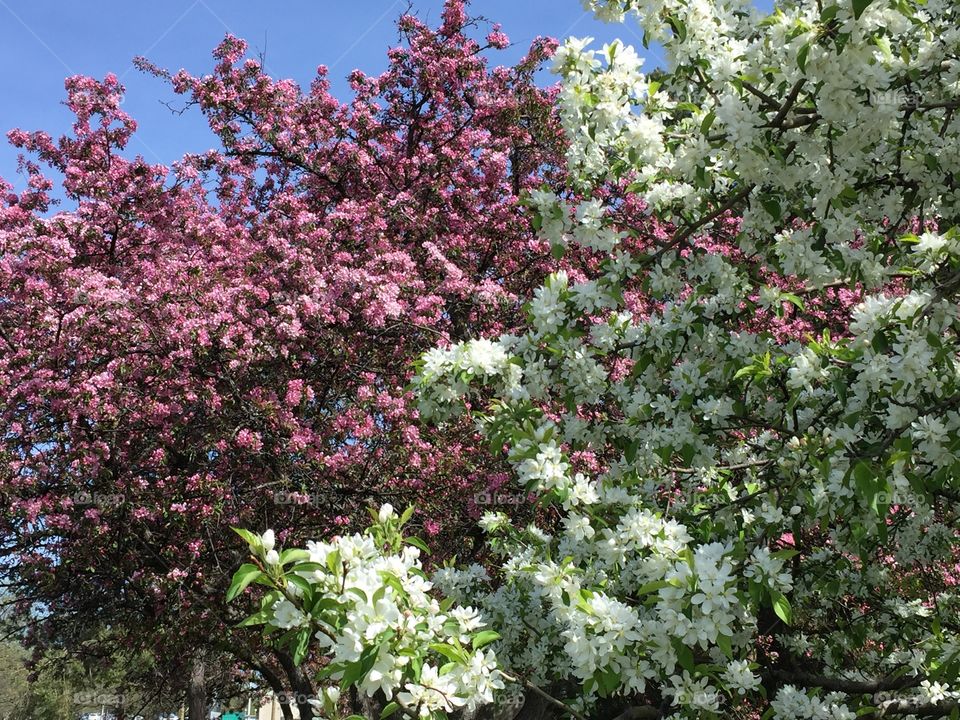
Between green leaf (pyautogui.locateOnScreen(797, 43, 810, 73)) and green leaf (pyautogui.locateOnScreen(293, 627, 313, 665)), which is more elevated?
green leaf (pyautogui.locateOnScreen(797, 43, 810, 73))

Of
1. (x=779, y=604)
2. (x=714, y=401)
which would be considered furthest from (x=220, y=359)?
(x=779, y=604)

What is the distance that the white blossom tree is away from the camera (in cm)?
300

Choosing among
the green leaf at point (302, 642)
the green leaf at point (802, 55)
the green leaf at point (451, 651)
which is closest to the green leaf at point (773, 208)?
the green leaf at point (802, 55)

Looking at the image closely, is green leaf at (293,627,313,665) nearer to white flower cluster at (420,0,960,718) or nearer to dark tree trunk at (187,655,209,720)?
white flower cluster at (420,0,960,718)

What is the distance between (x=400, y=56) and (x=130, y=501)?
7.59 meters

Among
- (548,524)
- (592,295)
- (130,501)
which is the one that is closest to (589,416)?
(592,295)

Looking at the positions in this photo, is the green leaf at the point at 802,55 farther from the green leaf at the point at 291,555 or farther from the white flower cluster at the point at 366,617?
the green leaf at the point at 291,555

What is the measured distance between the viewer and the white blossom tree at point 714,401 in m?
3.00

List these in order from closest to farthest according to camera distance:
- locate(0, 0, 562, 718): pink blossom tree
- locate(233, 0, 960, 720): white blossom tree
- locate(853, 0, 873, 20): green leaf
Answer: locate(853, 0, 873, 20): green leaf
locate(233, 0, 960, 720): white blossom tree
locate(0, 0, 562, 718): pink blossom tree

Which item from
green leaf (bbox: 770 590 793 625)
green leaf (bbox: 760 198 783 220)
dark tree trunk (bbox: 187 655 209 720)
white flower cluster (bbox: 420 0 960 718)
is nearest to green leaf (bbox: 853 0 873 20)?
white flower cluster (bbox: 420 0 960 718)

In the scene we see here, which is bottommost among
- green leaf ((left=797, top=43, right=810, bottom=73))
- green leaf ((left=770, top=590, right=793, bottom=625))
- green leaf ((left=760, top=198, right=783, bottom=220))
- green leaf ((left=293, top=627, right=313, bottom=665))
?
green leaf ((left=293, top=627, right=313, bottom=665))

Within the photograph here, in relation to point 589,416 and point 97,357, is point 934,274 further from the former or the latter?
→ point 97,357

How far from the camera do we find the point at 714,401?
4117mm

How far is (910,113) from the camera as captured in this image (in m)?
3.98
